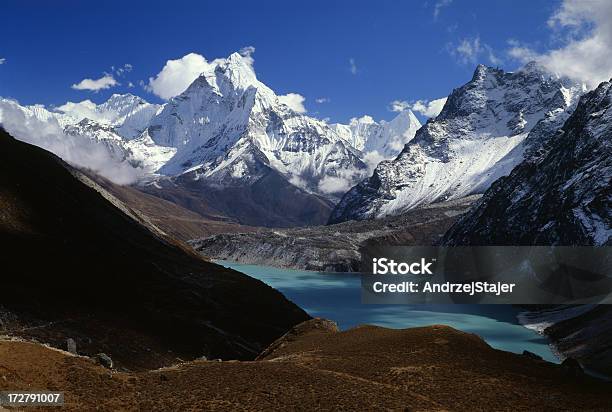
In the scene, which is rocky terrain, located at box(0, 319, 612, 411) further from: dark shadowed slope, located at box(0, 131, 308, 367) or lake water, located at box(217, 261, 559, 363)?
lake water, located at box(217, 261, 559, 363)

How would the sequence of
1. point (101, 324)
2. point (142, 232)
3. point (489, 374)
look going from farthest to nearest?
point (142, 232) < point (101, 324) < point (489, 374)

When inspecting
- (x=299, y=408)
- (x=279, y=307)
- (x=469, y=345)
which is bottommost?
(x=299, y=408)

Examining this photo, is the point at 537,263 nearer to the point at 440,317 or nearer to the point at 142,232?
the point at 440,317

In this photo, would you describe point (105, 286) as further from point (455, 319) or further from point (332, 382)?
point (455, 319)

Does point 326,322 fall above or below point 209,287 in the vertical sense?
below

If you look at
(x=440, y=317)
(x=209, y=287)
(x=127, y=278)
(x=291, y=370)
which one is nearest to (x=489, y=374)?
(x=291, y=370)

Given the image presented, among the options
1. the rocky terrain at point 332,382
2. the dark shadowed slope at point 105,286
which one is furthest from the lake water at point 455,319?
the rocky terrain at point 332,382

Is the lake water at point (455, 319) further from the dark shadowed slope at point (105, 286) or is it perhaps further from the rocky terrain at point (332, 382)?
the rocky terrain at point (332, 382)
